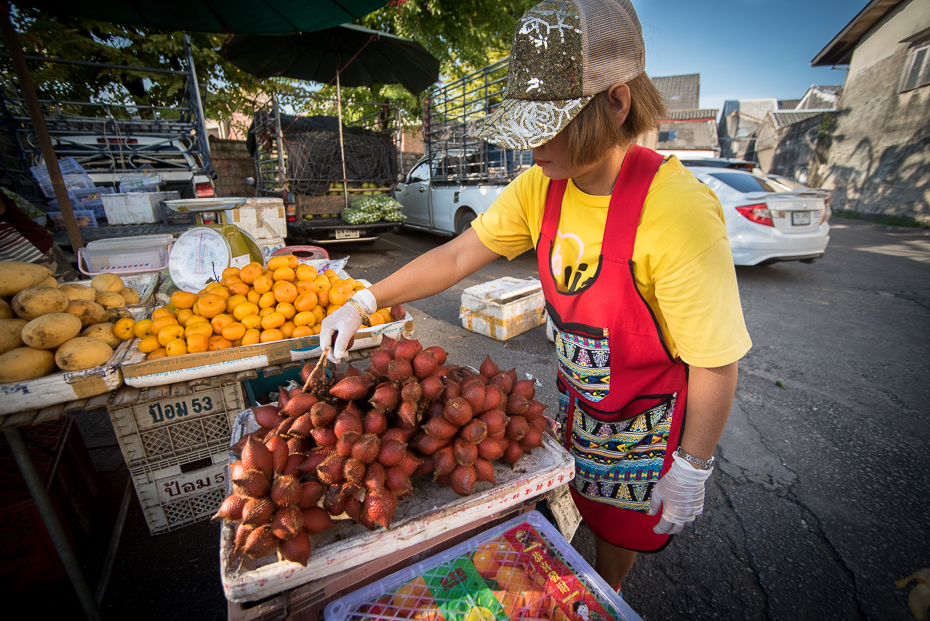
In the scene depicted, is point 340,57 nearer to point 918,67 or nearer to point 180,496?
point 180,496

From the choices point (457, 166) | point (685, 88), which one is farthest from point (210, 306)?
point (685, 88)

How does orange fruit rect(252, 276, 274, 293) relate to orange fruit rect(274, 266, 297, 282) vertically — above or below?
below

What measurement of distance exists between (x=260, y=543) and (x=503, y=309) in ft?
12.2

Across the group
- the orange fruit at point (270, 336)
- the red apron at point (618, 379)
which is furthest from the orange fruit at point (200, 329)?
the red apron at point (618, 379)

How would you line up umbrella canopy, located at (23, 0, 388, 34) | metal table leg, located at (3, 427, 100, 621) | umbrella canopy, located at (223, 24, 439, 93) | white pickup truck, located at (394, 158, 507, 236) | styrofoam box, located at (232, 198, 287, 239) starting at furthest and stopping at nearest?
white pickup truck, located at (394, 158, 507, 236), umbrella canopy, located at (223, 24, 439, 93), styrofoam box, located at (232, 198, 287, 239), umbrella canopy, located at (23, 0, 388, 34), metal table leg, located at (3, 427, 100, 621)

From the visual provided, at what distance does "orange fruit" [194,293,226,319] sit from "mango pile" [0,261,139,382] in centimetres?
35

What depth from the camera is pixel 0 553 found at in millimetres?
1841

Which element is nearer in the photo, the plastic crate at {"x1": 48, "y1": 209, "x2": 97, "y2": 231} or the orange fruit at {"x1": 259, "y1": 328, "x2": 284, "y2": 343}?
the orange fruit at {"x1": 259, "y1": 328, "x2": 284, "y2": 343}

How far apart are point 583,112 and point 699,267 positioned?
555 mm

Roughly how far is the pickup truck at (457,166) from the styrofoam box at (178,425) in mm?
5927

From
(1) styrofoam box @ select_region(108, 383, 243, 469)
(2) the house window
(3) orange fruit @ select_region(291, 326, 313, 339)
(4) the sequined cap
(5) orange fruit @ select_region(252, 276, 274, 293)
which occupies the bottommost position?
(1) styrofoam box @ select_region(108, 383, 243, 469)

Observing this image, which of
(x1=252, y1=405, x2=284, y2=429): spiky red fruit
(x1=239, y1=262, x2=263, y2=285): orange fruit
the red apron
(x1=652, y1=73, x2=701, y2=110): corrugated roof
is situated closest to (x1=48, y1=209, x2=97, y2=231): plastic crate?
(x1=239, y1=262, x2=263, y2=285): orange fruit

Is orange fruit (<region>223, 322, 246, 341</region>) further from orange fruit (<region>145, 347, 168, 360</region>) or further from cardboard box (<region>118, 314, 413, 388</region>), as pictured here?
orange fruit (<region>145, 347, 168, 360</region>)

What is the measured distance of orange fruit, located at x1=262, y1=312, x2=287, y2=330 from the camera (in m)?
2.11
